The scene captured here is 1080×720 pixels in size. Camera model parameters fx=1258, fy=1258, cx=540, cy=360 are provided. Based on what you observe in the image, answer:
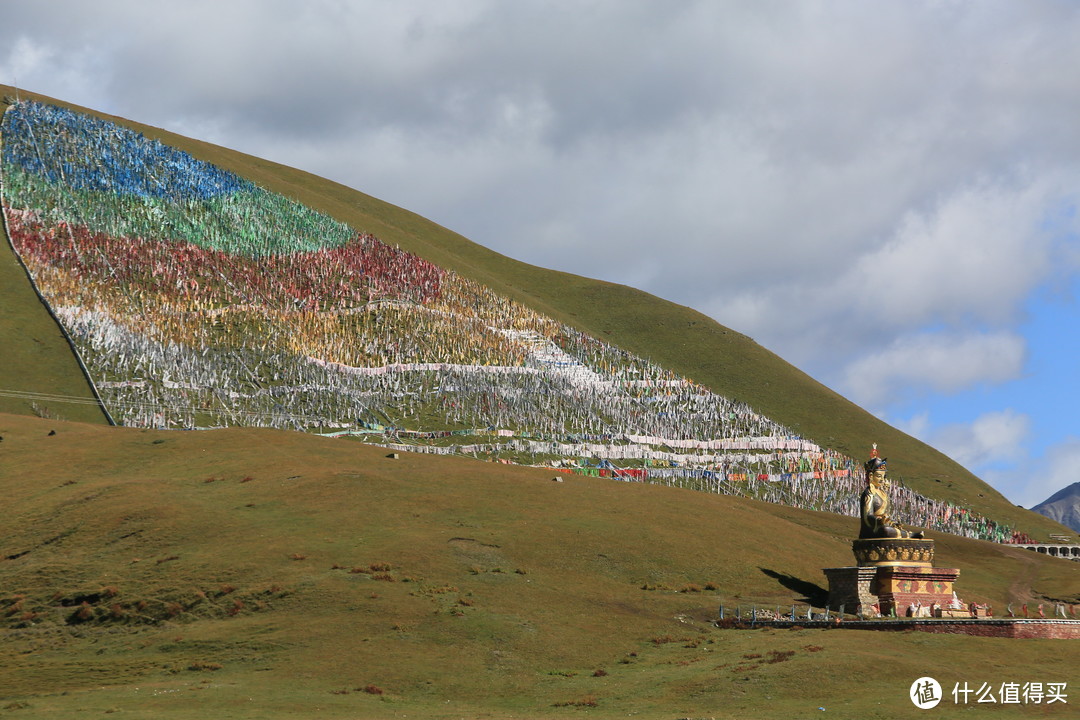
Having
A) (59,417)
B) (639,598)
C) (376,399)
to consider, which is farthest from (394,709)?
(376,399)

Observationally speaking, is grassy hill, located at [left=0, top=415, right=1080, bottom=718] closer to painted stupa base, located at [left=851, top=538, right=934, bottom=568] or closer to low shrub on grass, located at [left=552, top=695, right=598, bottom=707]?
low shrub on grass, located at [left=552, top=695, right=598, bottom=707]

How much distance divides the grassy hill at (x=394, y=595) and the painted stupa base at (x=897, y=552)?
6.52 metres

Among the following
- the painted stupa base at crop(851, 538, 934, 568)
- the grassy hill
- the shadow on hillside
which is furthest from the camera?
the shadow on hillside

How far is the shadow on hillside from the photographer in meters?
69.6

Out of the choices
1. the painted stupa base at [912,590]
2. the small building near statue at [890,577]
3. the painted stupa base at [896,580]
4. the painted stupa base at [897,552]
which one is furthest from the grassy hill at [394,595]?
the painted stupa base at [912,590]

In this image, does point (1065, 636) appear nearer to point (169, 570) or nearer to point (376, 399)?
point (169, 570)

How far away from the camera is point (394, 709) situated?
148 feet

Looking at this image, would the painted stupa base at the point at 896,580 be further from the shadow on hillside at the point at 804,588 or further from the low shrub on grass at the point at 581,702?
the low shrub on grass at the point at 581,702

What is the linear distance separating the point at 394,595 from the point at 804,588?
25.4 m

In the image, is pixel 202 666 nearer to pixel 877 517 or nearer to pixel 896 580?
pixel 896 580

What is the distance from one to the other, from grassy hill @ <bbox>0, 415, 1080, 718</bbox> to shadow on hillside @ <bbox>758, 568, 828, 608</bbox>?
0.63 ft

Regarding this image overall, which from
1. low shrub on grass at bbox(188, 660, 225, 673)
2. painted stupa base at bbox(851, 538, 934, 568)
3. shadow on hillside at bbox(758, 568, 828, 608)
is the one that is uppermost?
painted stupa base at bbox(851, 538, 934, 568)

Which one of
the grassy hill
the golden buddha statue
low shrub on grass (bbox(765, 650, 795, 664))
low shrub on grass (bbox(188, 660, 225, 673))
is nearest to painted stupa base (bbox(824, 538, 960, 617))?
the golden buddha statue

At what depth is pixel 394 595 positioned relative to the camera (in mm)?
61125
